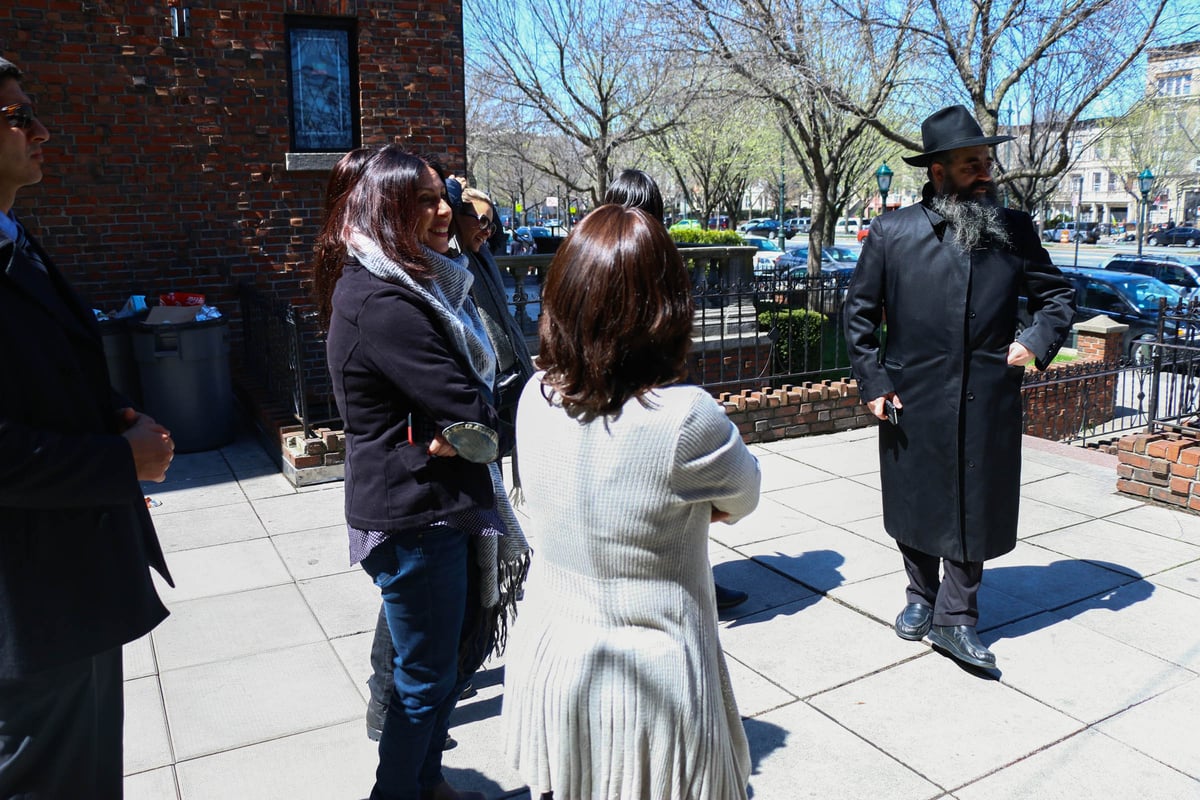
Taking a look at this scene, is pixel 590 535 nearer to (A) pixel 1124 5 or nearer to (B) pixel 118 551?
(B) pixel 118 551

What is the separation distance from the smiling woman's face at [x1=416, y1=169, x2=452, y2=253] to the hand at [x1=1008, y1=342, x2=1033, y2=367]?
2386mm

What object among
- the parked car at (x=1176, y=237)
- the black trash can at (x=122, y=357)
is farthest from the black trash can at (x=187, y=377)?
the parked car at (x=1176, y=237)

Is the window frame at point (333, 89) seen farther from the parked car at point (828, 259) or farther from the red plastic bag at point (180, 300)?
the parked car at point (828, 259)

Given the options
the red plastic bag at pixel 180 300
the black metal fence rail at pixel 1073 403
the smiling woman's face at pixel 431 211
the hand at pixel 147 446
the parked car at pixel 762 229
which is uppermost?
the parked car at pixel 762 229

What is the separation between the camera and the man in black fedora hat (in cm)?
387

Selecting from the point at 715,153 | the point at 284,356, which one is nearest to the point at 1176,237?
the point at 715,153

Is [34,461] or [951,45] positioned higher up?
[951,45]

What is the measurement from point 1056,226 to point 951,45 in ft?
183

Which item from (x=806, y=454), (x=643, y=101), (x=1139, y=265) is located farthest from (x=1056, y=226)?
(x=806, y=454)

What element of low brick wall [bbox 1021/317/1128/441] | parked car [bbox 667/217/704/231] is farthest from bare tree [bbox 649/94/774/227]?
low brick wall [bbox 1021/317/1128/441]

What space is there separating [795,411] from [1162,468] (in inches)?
103

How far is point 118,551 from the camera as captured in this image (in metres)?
2.11

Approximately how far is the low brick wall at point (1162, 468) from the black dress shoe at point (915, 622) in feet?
8.75

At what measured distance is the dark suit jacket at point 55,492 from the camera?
1.89 meters
